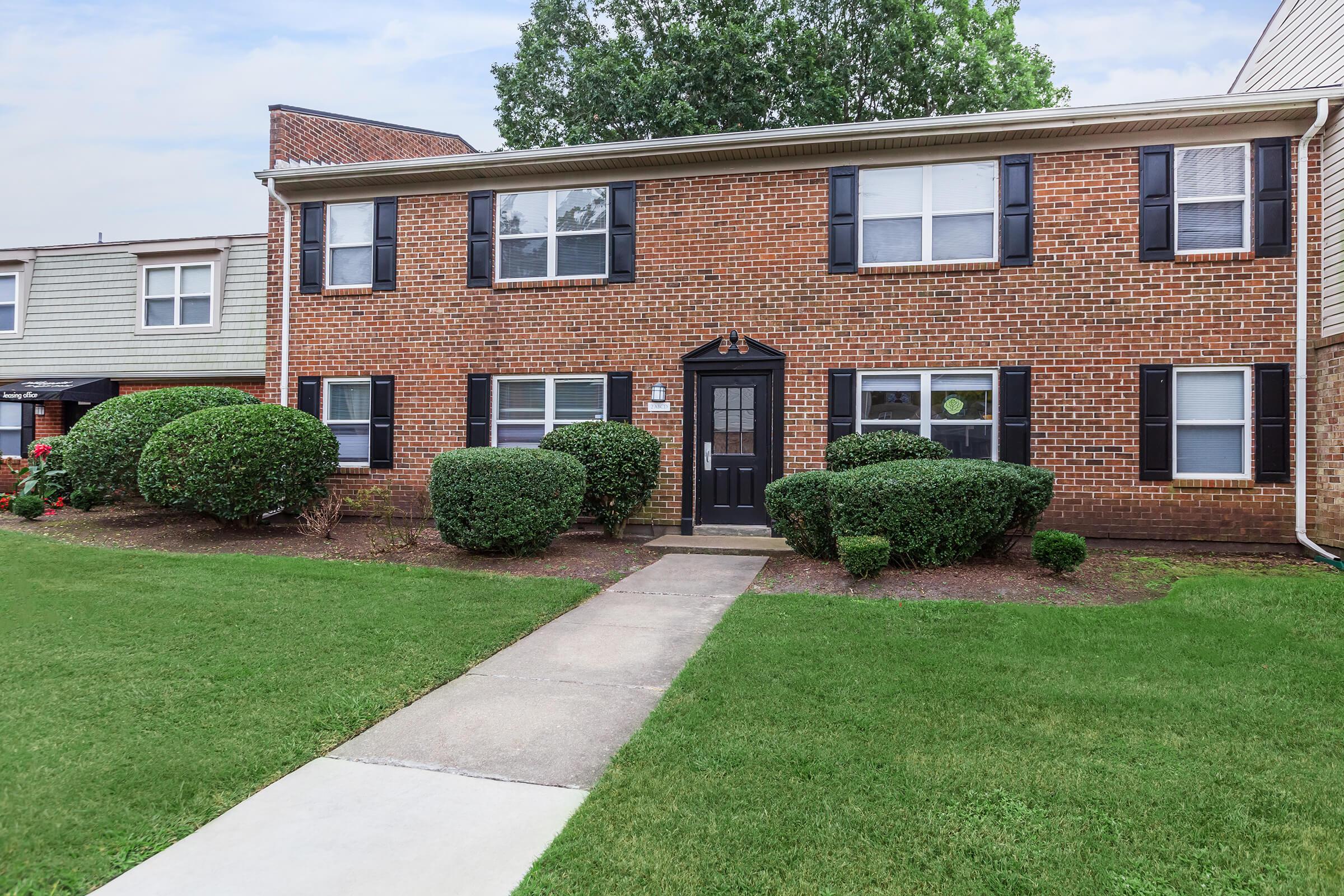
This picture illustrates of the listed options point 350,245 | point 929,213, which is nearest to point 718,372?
point 929,213

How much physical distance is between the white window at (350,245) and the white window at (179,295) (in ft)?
14.0

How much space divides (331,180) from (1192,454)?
477 inches

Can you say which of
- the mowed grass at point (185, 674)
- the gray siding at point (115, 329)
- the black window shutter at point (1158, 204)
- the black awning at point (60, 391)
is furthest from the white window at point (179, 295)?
the black window shutter at point (1158, 204)

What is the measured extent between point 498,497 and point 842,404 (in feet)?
14.8

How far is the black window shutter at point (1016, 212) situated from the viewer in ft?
30.7

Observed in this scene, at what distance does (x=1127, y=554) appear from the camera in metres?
8.60

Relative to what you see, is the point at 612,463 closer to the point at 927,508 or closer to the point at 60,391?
the point at 927,508

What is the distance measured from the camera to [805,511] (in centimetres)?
795

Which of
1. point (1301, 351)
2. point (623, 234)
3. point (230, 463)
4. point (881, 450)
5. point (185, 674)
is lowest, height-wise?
point (185, 674)

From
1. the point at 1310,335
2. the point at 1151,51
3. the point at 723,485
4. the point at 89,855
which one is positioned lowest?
the point at 89,855

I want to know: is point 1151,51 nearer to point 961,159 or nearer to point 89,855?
point 961,159

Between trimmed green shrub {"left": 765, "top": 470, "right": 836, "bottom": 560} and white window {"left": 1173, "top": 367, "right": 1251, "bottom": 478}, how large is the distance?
4.55 meters

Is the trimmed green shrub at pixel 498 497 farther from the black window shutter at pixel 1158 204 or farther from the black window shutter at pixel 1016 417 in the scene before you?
the black window shutter at pixel 1158 204

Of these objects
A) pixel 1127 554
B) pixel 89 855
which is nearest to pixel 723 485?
pixel 1127 554
